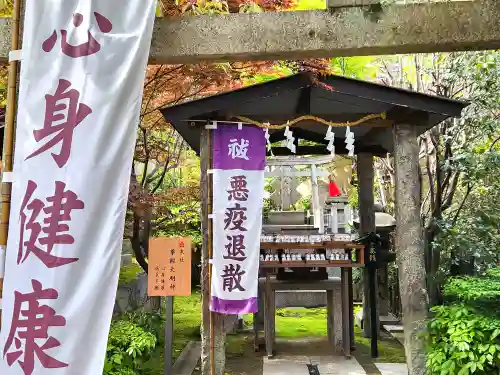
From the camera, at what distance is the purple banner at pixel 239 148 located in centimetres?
682

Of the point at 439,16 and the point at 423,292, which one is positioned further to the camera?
the point at 423,292

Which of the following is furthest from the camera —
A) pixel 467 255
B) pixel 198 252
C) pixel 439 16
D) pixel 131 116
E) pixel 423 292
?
pixel 198 252

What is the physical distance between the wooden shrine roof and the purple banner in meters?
0.25

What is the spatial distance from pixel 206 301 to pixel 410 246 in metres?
3.01

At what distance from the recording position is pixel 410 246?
6.68m

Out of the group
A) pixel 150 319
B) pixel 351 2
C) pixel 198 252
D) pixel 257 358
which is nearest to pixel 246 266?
pixel 150 319

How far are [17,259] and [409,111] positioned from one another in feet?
18.4

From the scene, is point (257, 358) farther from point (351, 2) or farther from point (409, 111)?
point (351, 2)

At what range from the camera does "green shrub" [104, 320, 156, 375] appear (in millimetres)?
5727

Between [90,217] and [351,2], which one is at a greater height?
[351,2]

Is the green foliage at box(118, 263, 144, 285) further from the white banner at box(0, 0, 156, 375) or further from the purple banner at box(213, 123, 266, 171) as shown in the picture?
the white banner at box(0, 0, 156, 375)

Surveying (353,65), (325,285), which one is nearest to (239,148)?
(325,285)

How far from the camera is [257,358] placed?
8.89 m

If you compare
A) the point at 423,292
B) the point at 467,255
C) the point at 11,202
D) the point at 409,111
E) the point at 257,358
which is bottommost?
the point at 257,358
